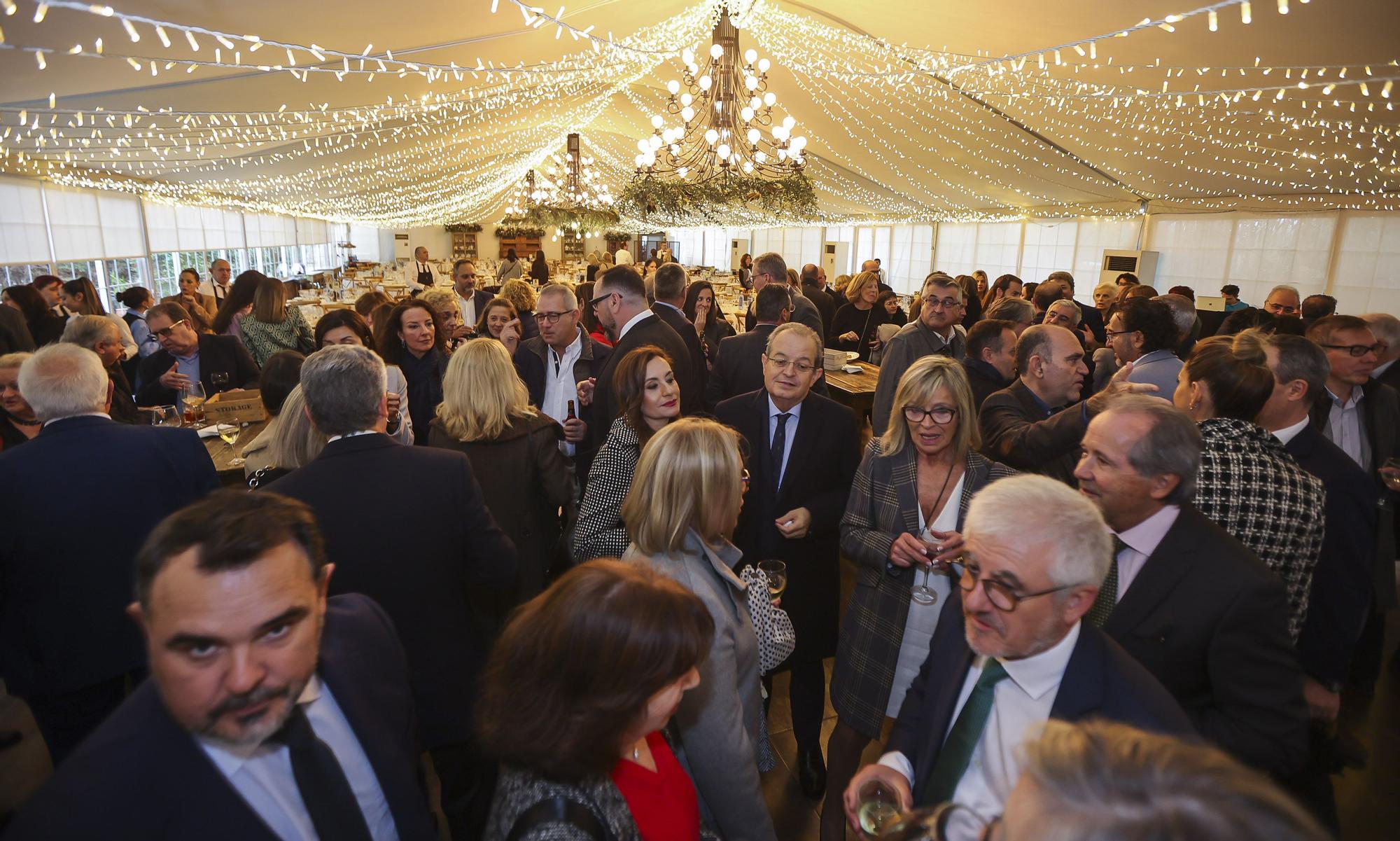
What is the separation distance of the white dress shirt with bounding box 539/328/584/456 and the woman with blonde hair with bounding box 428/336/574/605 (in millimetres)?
1180

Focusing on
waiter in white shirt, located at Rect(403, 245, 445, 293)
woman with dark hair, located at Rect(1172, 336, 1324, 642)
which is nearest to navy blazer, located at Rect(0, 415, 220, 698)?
woman with dark hair, located at Rect(1172, 336, 1324, 642)

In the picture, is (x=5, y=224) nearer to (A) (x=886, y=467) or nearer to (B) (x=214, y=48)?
(B) (x=214, y=48)

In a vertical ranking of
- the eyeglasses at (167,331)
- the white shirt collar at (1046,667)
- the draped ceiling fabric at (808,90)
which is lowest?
the white shirt collar at (1046,667)

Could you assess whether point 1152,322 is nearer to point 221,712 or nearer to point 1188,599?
point 1188,599

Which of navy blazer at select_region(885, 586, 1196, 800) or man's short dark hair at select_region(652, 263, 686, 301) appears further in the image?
man's short dark hair at select_region(652, 263, 686, 301)

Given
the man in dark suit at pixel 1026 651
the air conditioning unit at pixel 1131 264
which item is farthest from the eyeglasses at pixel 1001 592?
the air conditioning unit at pixel 1131 264

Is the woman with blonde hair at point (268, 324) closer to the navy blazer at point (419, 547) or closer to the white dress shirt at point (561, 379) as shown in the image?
the white dress shirt at point (561, 379)

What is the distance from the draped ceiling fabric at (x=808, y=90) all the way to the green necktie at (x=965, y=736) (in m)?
4.20

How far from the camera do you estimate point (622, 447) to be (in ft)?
8.30

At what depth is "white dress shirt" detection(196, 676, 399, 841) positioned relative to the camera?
103 cm

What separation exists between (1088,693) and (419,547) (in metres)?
1.76

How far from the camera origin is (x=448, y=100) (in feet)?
22.3

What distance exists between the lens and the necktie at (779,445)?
2.78 metres

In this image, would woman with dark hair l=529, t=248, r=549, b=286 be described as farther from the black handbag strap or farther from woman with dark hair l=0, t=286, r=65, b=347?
the black handbag strap
